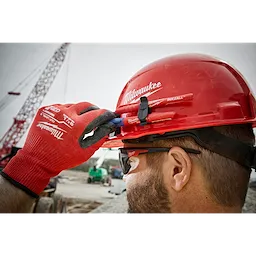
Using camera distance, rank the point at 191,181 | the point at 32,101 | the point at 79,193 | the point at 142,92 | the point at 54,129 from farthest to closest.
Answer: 1. the point at 32,101
2. the point at 79,193
3. the point at 142,92
4. the point at 54,129
5. the point at 191,181

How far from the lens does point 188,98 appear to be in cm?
151

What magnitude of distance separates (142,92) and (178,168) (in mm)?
617

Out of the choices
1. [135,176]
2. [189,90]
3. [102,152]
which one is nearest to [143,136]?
[135,176]

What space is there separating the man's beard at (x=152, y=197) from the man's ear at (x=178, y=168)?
3.0 inches

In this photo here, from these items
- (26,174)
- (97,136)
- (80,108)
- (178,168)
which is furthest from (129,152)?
(26,174)

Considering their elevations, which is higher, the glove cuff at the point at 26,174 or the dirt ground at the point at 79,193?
the glove cuff at the point at 26,174

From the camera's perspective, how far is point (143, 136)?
1.66 meters

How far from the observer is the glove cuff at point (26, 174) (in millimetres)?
1594

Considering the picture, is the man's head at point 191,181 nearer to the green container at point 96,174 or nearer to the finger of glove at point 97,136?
the finger of glove at point 97,136

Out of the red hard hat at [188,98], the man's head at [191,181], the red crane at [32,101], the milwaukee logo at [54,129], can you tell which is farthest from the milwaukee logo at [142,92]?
the red crane at [32,101]

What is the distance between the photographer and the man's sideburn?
1513 mm

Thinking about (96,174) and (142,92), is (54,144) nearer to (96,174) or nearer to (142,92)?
(142,92)

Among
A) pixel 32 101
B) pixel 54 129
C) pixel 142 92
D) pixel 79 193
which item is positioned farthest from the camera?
pixel 32 101

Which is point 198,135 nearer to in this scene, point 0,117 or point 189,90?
point 189,90
